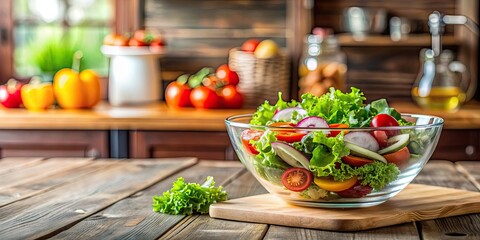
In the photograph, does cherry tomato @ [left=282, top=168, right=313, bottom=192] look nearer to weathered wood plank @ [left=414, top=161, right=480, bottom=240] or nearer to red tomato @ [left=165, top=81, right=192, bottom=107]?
weathered wood plank @ [left=414, top=161, right=480, bottom=240]

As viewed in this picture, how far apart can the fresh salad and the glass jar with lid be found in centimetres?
193

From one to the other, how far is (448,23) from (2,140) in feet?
5.87

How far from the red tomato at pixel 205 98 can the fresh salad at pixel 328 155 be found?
192 cm

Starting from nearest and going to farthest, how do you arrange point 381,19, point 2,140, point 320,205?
point 320,205, point 2,140, point 381,19

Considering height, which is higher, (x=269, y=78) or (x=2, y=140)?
(x=269, y=78)

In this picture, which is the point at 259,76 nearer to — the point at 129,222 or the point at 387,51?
the point at 387,51

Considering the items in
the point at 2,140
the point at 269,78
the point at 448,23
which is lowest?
the point at 2,140

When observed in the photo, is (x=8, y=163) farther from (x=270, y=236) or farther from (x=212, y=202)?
(x=270, y=236)

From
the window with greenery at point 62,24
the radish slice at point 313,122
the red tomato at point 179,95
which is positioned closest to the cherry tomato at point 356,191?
the radish slice at point 313,122

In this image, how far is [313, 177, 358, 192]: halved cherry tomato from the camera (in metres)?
1.33

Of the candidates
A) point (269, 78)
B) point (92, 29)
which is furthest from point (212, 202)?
point (92, 29)

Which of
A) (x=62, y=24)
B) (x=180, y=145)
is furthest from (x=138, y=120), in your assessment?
(x=62, y=24)

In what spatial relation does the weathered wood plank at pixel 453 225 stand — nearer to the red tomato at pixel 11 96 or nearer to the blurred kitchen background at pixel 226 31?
the blurred kitchen background at pixel 226 31

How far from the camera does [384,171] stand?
52.6 inches
